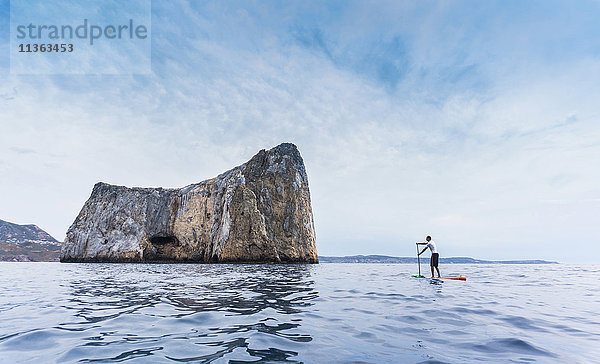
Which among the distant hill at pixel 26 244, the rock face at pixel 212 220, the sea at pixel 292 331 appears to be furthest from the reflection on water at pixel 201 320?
the distant hill at pixel 26 244

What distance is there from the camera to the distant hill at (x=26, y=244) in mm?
100125

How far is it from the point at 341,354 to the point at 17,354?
4733mm

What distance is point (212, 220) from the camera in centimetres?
6544

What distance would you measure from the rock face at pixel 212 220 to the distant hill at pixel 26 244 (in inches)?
1893

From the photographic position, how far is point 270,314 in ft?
24.2

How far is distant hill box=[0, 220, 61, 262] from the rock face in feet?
158

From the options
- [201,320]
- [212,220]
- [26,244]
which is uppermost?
[212,220]

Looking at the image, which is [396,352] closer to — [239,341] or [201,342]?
[239,341]

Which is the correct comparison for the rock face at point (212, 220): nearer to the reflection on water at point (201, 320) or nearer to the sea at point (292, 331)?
the reflection on water at point (201, 320)

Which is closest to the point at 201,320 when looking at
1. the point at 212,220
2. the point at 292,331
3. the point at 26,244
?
the point at 292,331

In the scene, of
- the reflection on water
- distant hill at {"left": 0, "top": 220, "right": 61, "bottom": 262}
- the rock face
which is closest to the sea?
the reflection on water

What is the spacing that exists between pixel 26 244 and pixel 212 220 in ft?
376

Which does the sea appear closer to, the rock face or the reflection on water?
the reflection on water

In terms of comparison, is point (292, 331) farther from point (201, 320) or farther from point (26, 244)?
point (26, 244)
